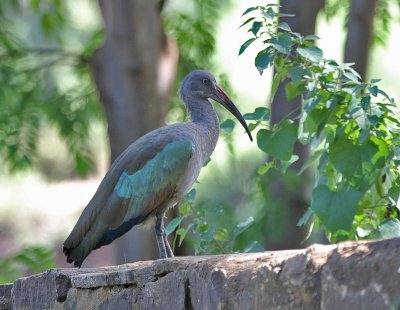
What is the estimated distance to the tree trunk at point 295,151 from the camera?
912 cm

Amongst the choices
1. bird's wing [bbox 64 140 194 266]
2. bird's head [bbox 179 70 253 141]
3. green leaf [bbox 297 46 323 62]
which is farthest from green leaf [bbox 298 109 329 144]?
bird's head [bbox 179 70 253 141]

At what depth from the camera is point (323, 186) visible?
192 inches

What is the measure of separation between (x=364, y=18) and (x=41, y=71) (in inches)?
155

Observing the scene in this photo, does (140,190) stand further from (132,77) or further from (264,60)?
(132,77)

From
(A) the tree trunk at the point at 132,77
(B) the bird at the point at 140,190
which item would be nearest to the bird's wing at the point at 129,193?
(B) the bird at the point at 140,190

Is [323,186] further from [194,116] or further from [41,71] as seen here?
[41,71]

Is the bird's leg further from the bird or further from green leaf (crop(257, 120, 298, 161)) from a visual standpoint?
green leaf (crop(257, 120, 298, 161))

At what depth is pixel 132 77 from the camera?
9688 millimetres

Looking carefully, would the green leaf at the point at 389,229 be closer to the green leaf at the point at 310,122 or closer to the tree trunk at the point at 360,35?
the green leaf at the point at 310,122

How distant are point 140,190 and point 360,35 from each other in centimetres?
344

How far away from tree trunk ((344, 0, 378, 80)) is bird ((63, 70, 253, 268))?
2.94 metres

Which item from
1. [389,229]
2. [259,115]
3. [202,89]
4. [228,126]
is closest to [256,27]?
[259,115]

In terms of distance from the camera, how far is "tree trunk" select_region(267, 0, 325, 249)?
912 centimetres

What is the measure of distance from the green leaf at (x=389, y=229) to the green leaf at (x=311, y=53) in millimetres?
834
